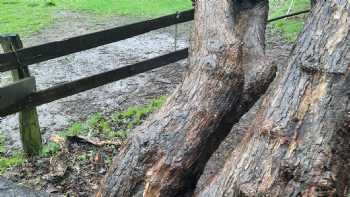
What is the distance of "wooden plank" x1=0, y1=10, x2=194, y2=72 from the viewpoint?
16.2 feet

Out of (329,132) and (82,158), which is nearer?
(329,132)

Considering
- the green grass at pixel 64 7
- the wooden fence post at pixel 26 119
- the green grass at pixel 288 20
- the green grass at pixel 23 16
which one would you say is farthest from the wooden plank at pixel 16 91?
the green grass at pixel 64 7

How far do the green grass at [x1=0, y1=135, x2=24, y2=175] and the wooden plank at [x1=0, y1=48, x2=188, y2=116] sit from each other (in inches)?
24.5

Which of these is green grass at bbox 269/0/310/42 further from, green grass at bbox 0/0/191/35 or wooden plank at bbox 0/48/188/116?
wooden plank at bbox 0/48/188/116

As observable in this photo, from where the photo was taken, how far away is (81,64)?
8914 millimetres

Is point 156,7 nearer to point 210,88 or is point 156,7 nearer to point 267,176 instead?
A: point 210,88

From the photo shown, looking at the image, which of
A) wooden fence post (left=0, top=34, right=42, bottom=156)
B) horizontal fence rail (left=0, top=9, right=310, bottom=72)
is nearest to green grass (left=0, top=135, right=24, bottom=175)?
wooden fence post (left=0, top=34, right=42, bottom=156)

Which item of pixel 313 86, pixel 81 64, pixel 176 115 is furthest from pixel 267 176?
pixel 81 64

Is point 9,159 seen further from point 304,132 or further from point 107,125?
point 304,132

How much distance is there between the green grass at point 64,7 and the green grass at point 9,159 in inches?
246

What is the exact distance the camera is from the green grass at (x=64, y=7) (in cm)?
1198

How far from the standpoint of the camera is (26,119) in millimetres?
5180

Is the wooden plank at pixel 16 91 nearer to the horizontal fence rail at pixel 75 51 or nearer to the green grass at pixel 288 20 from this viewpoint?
the horizontal fence rail at pixel 75 51

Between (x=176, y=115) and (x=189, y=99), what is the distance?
220mm
